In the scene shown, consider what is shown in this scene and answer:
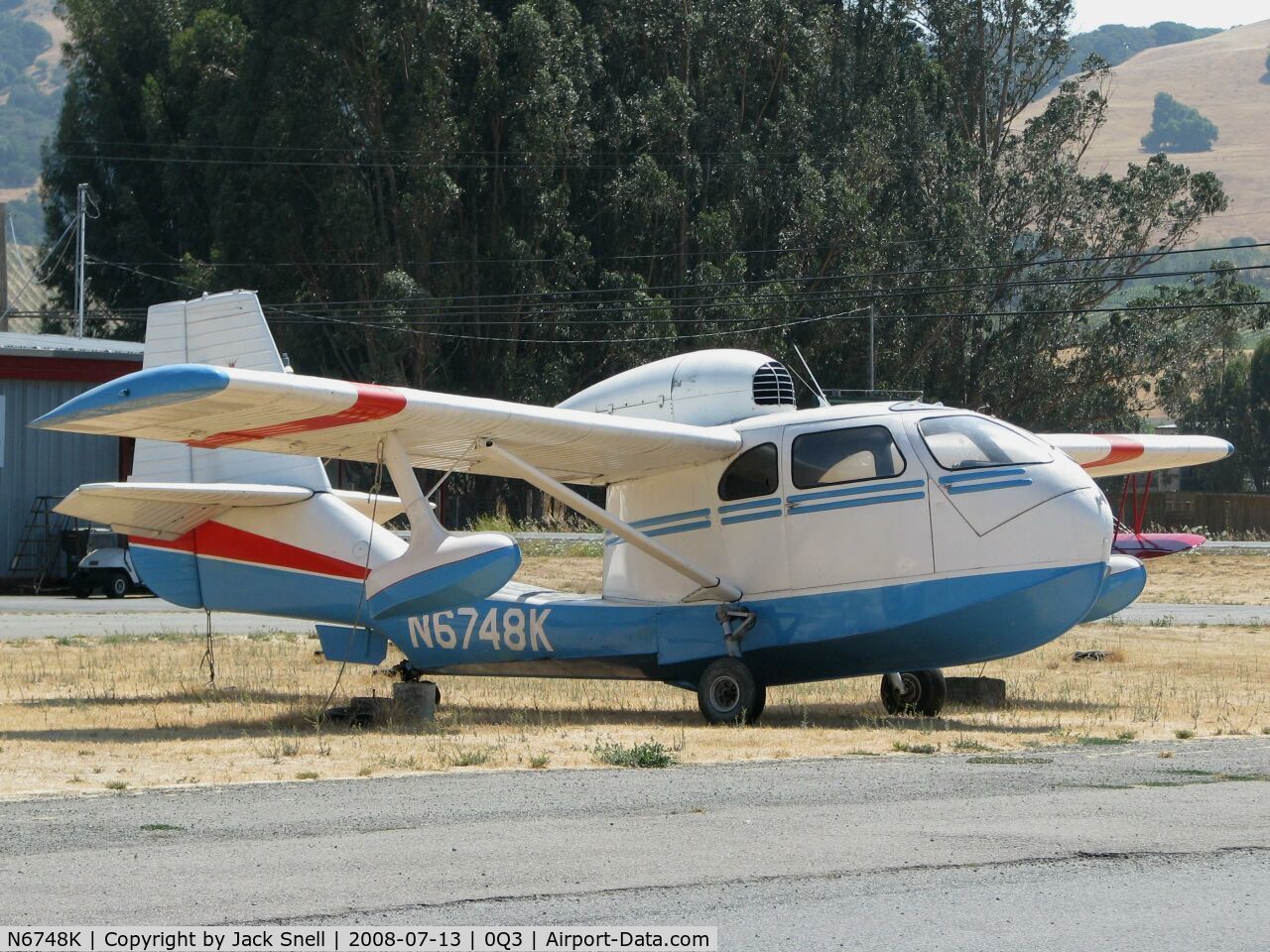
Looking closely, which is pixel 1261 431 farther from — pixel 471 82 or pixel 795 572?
pixel 795 572

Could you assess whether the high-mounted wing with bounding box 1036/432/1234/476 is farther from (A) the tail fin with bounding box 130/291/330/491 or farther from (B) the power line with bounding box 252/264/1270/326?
(B) the power line with bounding box 252/264/1270/326

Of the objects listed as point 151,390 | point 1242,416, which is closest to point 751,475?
point 151,390

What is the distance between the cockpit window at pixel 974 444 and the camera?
44.0 ft

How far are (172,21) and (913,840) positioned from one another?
60.5 m

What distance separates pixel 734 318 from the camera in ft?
174

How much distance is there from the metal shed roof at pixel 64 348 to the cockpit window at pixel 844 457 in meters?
25.0

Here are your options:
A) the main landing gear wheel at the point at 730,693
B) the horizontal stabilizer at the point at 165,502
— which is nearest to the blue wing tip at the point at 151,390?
the horizontal stabilizer at the point at 165,502

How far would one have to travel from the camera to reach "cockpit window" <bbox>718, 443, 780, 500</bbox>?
14422mm

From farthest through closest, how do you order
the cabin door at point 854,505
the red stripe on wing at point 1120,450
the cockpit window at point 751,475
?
the red stripe on wing at point 1120,450, the cockpit window at point 751,475, the cabin door at point 854,505

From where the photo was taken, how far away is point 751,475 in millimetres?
14586

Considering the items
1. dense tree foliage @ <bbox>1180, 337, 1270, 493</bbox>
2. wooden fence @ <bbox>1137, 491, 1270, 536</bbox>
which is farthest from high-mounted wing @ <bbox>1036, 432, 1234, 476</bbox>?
dense tree foliage @ <bbox>1180, 337, 1270, 493</bbox>

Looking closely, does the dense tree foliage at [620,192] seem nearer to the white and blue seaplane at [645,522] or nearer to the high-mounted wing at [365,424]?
the white and blue seaplane at [645,522]

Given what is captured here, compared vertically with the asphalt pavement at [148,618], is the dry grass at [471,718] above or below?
above

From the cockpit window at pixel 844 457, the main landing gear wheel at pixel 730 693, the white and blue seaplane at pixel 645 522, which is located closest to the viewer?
the white and blue seaplane at pixel 645 522
